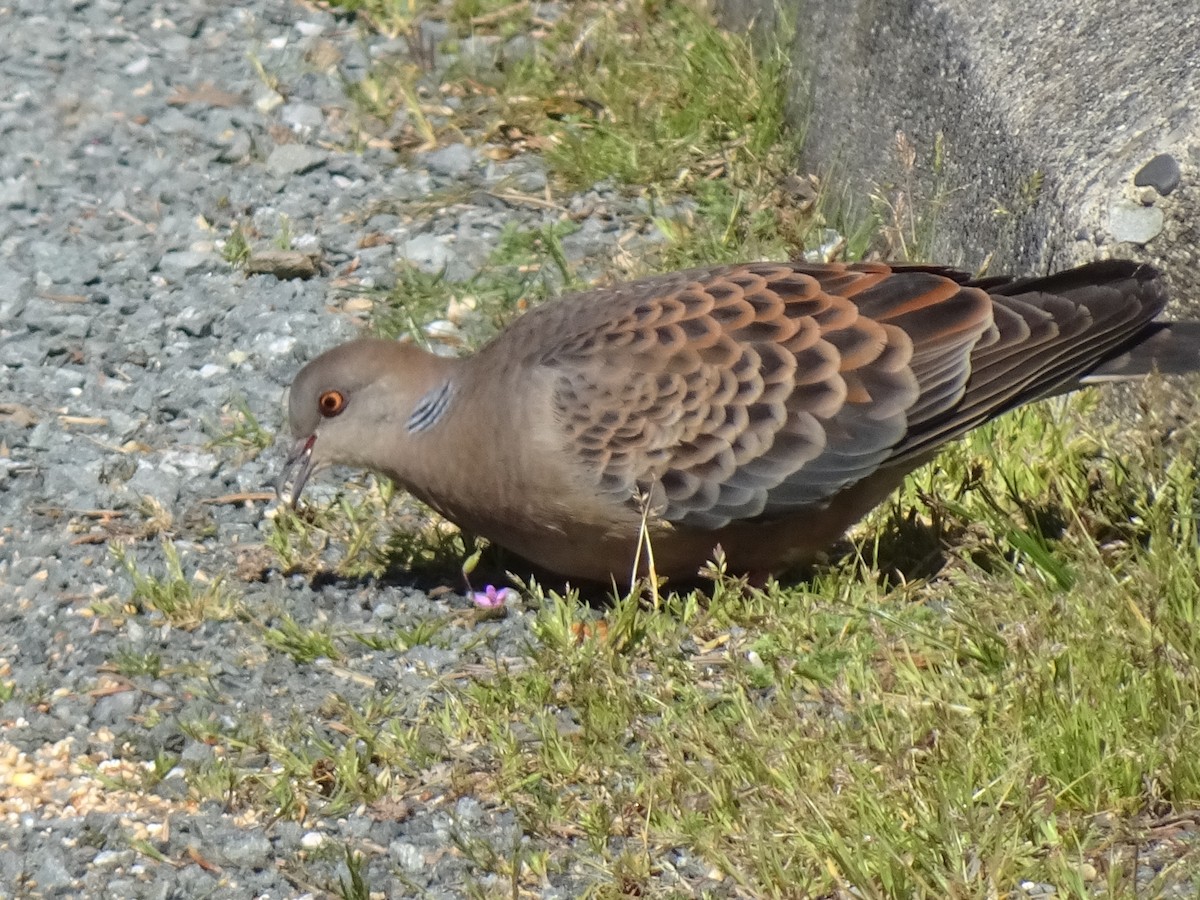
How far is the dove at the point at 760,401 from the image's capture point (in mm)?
4668

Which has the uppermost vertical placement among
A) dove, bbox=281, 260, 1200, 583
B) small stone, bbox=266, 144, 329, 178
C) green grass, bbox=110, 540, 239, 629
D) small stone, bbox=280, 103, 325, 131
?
dove, bbox=281, 260, 1200, 583

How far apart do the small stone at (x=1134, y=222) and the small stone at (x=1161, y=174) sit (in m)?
0.07

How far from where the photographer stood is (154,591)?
4902 mm

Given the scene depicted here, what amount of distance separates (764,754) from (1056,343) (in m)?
1.53

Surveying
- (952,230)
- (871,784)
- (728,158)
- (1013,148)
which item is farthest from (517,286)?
(871,784)

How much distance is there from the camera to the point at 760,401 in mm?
4746

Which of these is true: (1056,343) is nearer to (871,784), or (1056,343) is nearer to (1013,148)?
(1013,148)

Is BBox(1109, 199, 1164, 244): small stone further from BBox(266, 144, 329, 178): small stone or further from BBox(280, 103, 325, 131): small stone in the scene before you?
BBox(280, 103, 325, 131): small stone

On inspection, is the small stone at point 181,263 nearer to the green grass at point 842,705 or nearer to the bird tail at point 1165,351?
the green grass at point 842,705

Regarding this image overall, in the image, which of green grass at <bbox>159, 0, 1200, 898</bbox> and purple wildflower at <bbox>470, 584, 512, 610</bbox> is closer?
green grass at <bbox>159, 0, 1200, 898</bbox>

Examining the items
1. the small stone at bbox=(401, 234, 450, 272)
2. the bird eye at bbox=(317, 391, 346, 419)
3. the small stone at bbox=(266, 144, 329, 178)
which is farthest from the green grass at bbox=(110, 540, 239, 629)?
the small stone at bbox=(266, 144, 329, 178)

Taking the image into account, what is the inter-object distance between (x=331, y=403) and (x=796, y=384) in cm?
145

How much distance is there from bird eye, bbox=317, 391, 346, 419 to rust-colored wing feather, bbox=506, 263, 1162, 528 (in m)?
0.77

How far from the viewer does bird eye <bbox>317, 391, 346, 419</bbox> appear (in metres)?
5.22
